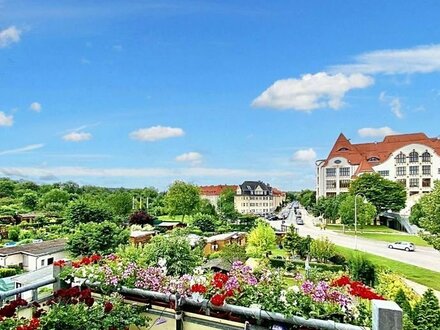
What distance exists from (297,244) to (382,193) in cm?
1913

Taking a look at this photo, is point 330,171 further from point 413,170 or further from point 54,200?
point 54,200

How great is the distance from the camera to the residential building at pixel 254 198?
6575 centimetres

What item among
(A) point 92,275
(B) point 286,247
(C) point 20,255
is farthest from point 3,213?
(A) point 92,275

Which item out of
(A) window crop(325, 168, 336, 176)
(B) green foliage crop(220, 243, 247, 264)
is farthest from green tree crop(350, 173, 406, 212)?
(B) green foliage crop(220, 243, 247, 264)

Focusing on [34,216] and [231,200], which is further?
[231,200]

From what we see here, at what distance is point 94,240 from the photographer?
1995cm

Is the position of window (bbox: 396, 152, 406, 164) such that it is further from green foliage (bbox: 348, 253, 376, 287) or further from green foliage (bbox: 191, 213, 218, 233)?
green foliage (bbox: 348, 253, 376, 287)

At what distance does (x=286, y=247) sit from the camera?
75.3 feet

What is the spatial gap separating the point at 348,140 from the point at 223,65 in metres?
33.9

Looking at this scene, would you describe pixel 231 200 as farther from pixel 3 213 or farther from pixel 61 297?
pixel 61 297

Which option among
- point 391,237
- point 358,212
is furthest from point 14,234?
point 391,237

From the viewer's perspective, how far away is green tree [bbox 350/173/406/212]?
37.8m

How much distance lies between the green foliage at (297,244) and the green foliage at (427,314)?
1506 centimetres

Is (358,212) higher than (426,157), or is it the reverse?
(426,157)
